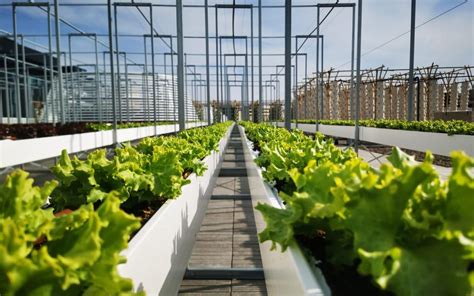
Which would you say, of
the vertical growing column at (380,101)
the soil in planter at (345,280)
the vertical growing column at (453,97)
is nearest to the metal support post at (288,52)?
the soil in planter at (345,280)

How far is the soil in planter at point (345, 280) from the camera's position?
3.88 feet

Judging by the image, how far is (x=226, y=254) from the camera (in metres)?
3.86

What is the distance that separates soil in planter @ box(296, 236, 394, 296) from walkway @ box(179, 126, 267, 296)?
1858 millimetres

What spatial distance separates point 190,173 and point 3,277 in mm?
2785

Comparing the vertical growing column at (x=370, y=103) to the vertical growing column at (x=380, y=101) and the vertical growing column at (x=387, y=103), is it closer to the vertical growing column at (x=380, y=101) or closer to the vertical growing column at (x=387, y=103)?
the vertical growing column at (x=387, y=103)

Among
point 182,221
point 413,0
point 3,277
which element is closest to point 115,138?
point 182,221

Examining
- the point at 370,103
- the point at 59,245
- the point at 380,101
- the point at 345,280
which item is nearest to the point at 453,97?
the point at 380,101

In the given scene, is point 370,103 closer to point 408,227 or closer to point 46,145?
point 46,145

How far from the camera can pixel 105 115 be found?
25.5m

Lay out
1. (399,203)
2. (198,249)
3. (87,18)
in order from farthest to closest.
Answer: (87,18), (198,249), (399,203)

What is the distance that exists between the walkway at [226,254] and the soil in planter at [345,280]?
1858mm

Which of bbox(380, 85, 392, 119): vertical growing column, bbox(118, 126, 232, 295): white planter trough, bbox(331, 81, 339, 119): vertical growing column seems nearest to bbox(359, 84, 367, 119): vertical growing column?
bbox(380, 85, 392, 119): vertical growing column

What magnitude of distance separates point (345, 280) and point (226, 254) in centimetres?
273

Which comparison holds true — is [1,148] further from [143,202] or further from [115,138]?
[115,138]
